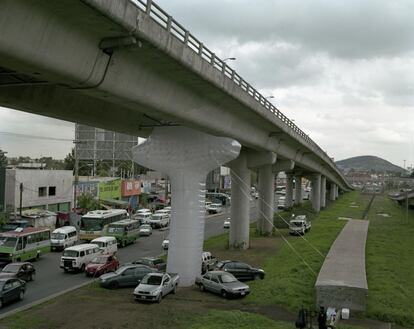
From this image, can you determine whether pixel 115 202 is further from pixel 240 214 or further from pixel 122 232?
pixel 240 214

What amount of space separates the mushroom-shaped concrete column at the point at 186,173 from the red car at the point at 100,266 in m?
4.52

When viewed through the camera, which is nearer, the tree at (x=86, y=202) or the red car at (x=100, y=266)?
the red car at (x=100, y=266)

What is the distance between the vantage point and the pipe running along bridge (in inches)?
479

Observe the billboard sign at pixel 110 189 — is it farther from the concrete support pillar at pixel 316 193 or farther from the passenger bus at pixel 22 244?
the concrete support pillar at pixel 316 193

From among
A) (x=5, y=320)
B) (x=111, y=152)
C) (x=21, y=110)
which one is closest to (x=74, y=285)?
(x=5, y=320)

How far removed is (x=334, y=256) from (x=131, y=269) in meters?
12.0

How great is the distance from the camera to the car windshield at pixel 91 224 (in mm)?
42312

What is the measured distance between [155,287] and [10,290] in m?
6.35

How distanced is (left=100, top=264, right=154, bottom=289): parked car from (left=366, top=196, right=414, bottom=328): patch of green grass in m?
11.0

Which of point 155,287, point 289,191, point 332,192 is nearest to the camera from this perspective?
point 155,287

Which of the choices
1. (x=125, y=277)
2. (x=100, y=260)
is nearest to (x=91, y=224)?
(x=100, y=260)

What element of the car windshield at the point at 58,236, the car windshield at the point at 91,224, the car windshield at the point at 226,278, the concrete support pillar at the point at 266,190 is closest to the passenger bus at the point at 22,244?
the car windshield at the point at 58,236

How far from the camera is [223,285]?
2266 centimetres

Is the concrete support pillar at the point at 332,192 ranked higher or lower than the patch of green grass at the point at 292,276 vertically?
higher
